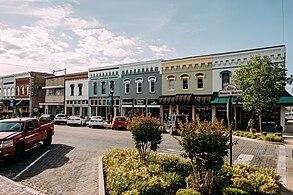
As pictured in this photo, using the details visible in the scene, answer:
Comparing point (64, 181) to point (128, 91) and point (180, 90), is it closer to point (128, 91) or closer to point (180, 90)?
point (180, 90)

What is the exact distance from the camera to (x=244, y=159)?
1079cm

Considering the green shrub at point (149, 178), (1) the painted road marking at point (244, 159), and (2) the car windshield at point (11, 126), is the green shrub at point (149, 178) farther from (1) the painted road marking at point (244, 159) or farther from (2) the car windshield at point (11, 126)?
(2) the car windshield at point (11, 126)

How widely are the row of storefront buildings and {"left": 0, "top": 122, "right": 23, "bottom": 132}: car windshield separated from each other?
1775cm

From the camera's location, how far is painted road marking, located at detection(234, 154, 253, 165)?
33.2 ft

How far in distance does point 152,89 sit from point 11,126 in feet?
67.0

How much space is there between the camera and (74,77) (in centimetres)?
3931

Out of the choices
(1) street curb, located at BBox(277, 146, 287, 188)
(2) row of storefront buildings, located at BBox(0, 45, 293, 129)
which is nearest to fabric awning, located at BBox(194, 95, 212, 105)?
(2) row of storefront buildings, located at BBox(0, 45, 293, 129)

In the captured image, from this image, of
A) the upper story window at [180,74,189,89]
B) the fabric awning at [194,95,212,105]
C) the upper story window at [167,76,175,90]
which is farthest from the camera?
the upper story window at [167,76,175,90]

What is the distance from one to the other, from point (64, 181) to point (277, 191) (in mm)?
6245

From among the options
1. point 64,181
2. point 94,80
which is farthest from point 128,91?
point 64,181

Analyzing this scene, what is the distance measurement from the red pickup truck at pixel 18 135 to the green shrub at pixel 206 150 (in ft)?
25.1

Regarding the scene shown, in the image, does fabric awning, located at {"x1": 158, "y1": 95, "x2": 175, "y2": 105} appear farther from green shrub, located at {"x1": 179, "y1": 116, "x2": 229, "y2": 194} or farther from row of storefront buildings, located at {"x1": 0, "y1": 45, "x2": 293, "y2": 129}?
green shrub, located at {"x1": 179, "y1": 116, "x2": 229, "y2": 194}

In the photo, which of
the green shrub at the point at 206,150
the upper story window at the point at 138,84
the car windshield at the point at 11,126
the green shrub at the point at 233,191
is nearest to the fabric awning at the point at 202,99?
the upper story window at the point at 138,84

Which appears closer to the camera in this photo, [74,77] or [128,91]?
[128,91]
